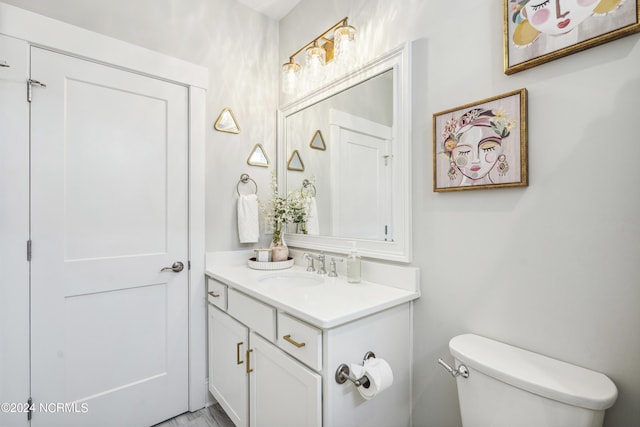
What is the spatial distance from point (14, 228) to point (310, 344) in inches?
54.9

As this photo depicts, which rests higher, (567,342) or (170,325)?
(567,342)

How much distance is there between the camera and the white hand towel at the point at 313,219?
187 cm

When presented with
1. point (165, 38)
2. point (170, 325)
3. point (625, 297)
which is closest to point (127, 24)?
point (165, 38)

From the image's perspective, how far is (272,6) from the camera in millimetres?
2020

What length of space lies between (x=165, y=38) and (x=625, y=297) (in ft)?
7.55

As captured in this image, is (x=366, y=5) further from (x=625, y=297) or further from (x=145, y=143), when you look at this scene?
(x=625, y=297)

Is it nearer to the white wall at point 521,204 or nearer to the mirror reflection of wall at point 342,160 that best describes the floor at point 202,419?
the white wall at point 521,204

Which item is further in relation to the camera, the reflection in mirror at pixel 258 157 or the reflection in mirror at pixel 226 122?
the reflection in mirror at pixel 258 157

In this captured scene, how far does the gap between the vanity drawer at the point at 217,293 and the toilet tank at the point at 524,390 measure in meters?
1.14

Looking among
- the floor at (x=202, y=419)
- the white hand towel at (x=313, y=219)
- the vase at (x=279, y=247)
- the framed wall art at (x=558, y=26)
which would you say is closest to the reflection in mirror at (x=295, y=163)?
the white hand towel at (x=313, y=219)

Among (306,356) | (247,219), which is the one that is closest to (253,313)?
(306,356)

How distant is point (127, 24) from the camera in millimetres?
1596

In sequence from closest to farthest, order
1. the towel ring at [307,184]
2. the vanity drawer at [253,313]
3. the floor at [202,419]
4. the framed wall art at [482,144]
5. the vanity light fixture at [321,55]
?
the framed wall art at [482,144] → the vanity drawer at [253,313] → the vanity light fixture at [321,55] → the floor at [202,419] → the towel ring at [307,184]

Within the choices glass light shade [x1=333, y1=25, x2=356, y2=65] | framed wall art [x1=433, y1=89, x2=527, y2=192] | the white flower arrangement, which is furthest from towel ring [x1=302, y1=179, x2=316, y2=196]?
framed wall art [x1=433, y1=89, x2=527, y2=192]
